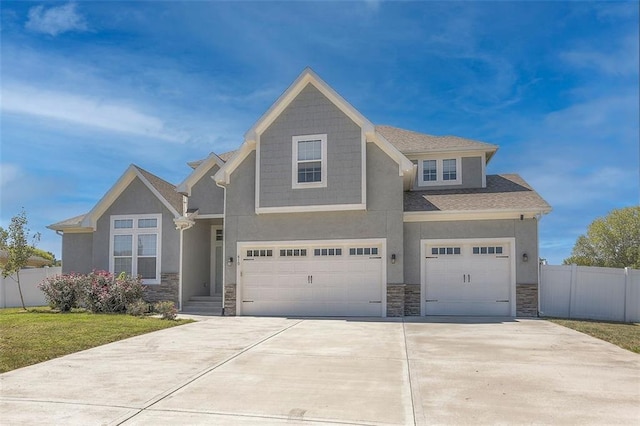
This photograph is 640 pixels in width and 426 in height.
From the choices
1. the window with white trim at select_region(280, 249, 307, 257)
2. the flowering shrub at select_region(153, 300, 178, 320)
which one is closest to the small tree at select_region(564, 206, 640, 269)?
the window with white trim at select_region(280, 249, 307, 257)

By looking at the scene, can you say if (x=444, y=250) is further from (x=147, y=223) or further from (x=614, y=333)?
(x=147, y=223)

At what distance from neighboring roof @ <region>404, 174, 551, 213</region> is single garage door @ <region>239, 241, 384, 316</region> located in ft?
8.27

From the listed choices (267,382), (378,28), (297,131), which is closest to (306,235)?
(297,131)

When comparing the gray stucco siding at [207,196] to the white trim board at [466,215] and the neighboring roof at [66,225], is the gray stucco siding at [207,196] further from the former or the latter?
the white trim board at [466,215]

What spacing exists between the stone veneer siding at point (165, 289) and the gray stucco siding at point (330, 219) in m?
2.33

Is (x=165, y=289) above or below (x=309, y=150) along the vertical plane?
below

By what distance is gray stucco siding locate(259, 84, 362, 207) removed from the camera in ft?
51.0

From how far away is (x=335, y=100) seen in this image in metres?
15.8

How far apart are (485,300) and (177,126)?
12978mm

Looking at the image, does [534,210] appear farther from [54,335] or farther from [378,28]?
[54,335]

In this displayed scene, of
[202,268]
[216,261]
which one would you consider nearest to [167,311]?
[202,268]

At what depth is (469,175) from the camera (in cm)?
1844

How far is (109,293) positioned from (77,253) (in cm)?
471

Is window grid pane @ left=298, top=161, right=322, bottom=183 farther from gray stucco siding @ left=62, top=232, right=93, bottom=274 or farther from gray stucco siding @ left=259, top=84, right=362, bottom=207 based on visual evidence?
gray stucco siding @ left=62, top=232, right=93, bottom=274
